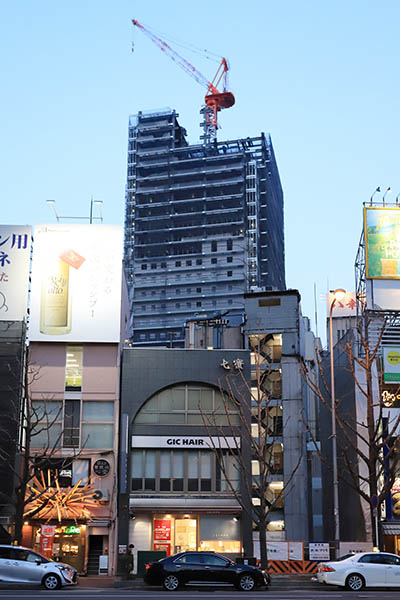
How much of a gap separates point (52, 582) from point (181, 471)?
56.4ft

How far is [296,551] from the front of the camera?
3781 cm

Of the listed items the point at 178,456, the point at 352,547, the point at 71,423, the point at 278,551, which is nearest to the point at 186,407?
the point at 178,456

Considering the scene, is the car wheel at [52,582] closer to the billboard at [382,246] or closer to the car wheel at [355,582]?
A: the car wheel at [355,582]

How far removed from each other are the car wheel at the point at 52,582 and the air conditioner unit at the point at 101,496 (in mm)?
14482

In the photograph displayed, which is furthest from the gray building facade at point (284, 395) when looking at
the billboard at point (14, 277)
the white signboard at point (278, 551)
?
the billboard at point (14, 277)

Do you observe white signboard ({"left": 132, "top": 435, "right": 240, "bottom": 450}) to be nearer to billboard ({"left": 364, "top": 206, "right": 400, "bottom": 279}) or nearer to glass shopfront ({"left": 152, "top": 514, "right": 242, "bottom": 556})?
glass shopfront ({"left": 152, "top": 514, "right": 242, "bottom": 556})

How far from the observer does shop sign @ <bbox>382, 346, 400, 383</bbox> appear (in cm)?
4816

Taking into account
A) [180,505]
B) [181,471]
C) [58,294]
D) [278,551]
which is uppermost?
[58,294]

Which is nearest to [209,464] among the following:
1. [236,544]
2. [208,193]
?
[236,544]

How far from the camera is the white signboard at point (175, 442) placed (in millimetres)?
45594

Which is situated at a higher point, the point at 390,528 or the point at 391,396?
the point at 391,396

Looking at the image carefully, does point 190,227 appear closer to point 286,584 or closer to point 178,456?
point 178,456

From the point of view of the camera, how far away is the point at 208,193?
585ft

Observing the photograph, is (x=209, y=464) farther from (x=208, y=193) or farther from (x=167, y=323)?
(x=208, y=193)
